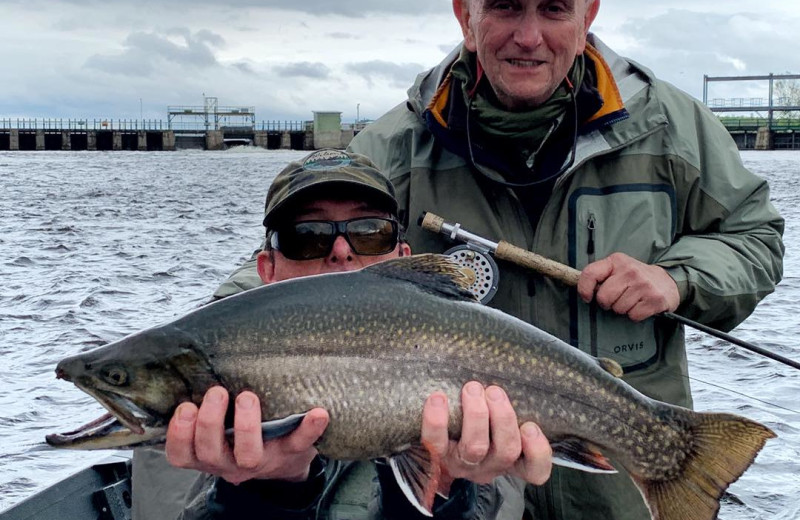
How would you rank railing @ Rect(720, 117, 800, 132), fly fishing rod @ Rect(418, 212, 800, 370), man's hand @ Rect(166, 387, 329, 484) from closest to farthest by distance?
man's hand @ Rect(166, 387, 329, 484)
fly fishing rod @ Rect(418, 212, 800, 370)
railing @ Rect(720, 117, 800, 132)

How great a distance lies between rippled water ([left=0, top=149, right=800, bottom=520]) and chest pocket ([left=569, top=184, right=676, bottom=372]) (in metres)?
0.46

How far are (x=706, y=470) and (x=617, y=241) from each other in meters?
1.62

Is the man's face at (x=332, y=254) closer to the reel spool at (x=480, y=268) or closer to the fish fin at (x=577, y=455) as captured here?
the reel spool at (x=480, y=268)

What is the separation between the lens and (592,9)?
4559 millimetres

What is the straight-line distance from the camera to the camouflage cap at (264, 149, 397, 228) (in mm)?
3680

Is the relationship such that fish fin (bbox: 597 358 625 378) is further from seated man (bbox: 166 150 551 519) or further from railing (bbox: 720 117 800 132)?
railing (bbox: 720 117 800 132)

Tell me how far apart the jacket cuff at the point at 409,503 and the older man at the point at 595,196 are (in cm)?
125

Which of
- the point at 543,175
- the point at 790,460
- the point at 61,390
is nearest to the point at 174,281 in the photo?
the point at 61,390

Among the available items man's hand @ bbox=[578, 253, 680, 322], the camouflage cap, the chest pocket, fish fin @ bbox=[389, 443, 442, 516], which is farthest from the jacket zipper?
fish fin @ bbox=[389, 443, 442, 516]

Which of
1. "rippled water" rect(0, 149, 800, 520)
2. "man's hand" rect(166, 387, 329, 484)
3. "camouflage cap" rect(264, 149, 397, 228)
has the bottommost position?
"rippled water" rect(0, 149, 800, 520)

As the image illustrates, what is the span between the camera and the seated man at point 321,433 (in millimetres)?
2865

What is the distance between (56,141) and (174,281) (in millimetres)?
83358

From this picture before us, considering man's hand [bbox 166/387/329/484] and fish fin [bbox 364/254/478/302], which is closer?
man's hand [bbox 166/387/329/484]

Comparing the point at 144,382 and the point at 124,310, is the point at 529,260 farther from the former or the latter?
the point at 124,310
